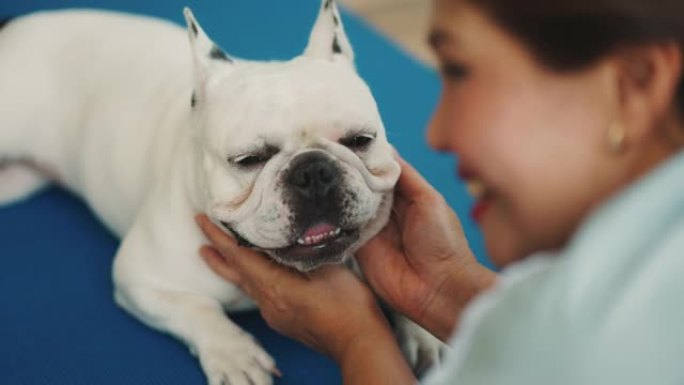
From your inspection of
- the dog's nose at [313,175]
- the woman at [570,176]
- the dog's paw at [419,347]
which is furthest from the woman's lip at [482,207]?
the dog's paw at [419,347]

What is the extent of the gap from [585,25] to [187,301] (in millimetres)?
797

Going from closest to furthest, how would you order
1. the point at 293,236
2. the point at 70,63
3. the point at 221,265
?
the point at 293,236 < the point at 221,265 < the point at 70,63

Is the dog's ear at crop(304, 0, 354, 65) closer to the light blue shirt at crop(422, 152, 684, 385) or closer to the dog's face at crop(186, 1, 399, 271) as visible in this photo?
the dog's face at crop(186, 1, 399, 271)

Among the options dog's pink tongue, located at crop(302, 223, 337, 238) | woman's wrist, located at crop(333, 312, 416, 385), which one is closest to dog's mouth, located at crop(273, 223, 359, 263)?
dog's pink tongue, located at crop(302, 223, 337, 238)

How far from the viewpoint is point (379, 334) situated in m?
0.99

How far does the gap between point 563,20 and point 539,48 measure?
0.10 ft

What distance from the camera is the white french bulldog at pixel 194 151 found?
3.23ft

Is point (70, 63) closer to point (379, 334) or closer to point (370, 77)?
point (370, 77)

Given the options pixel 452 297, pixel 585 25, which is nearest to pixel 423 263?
pixel 452 297

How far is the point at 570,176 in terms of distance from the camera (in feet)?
1.87

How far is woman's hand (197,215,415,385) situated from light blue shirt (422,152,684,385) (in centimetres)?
47

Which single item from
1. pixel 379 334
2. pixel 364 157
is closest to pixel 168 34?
pixel 364 157

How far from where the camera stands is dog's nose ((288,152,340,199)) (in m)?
0.96

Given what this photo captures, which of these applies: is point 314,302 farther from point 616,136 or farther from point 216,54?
point 616,136
